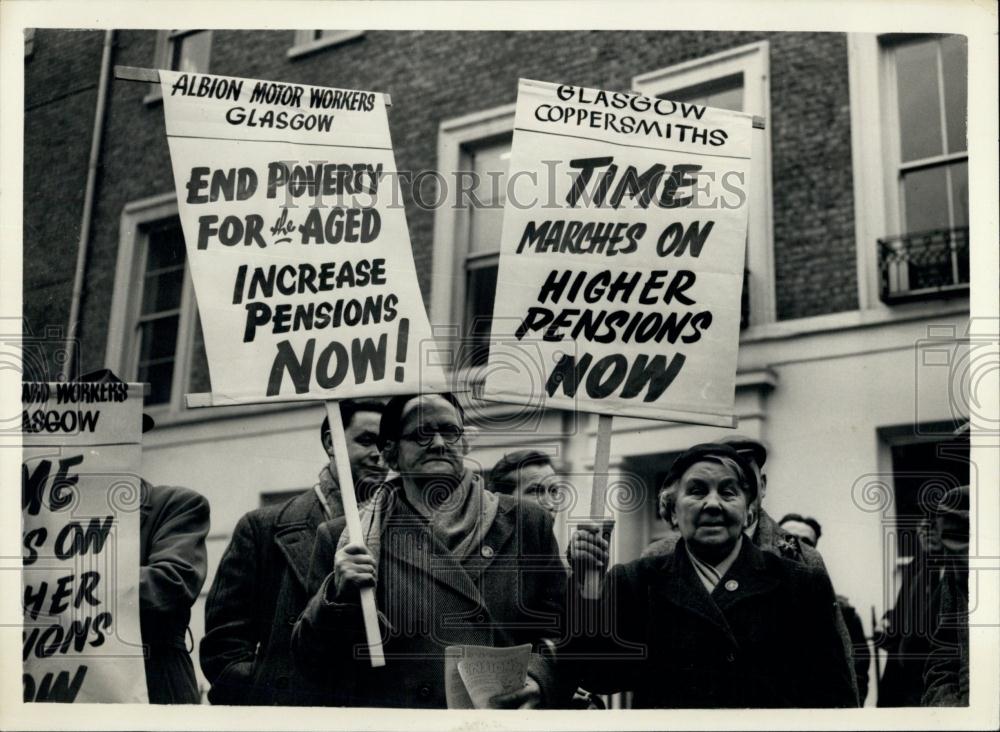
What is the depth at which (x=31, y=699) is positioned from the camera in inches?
200

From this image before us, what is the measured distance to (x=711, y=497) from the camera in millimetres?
4914

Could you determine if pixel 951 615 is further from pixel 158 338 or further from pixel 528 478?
pixel 158 338

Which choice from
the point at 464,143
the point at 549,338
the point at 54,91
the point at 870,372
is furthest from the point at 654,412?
the point at 54,91

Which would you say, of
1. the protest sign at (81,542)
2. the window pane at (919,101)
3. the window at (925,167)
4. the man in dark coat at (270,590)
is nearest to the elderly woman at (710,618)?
the man in dark coat at (270,590)

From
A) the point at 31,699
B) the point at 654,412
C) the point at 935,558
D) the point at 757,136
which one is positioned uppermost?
the point at 757,136

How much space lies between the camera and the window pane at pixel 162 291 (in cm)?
629

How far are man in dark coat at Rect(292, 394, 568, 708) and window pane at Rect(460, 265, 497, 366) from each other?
28.1 inches

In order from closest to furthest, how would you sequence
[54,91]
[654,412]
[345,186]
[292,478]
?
[654,412]
[345,186]
[292,478]
[54,91]

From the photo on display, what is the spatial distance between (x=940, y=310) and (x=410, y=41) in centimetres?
293

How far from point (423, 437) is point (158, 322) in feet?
6.57

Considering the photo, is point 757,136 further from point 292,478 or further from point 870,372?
point 292,478

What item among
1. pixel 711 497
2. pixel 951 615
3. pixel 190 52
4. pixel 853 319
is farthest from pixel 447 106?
pixel 951 615

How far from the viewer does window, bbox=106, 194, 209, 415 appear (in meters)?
6.30

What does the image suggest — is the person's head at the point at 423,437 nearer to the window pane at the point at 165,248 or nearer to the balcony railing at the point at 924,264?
the window pane at the point at 165,248
